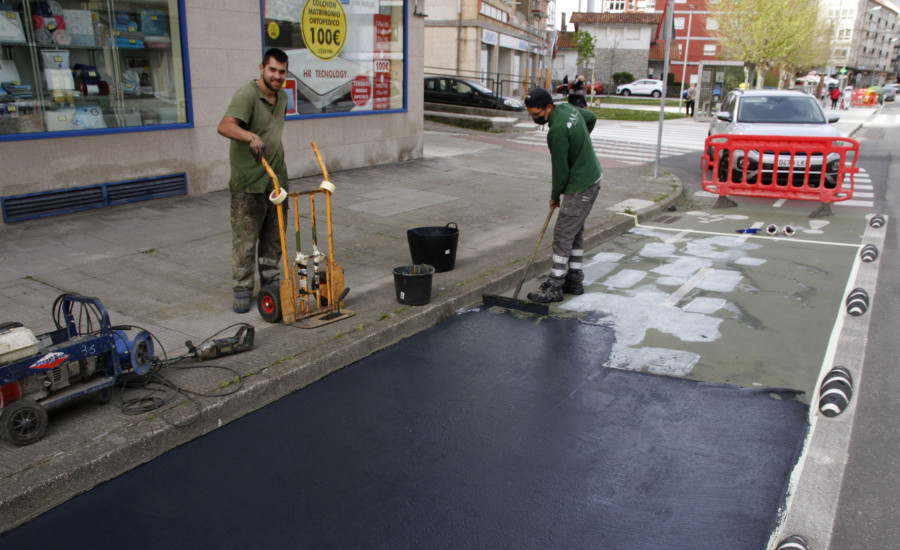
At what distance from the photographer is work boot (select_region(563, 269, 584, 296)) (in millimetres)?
6816

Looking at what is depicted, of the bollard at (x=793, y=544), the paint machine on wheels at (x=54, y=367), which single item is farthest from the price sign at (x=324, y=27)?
the bollard at (x=793, y=544)

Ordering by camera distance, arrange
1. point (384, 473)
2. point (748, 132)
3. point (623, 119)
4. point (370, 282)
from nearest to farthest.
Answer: point (384, 473), point (370, 282), point (748, 132), point (623, 119)

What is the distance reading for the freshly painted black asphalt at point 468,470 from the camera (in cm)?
321

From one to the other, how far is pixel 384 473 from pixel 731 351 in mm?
3096

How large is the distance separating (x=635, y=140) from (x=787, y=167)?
977cm

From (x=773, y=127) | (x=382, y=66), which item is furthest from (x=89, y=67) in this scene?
(x=773, y=127)

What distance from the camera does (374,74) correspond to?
1290 centimetres

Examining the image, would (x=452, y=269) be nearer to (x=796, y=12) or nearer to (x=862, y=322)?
(x=862, y=322)

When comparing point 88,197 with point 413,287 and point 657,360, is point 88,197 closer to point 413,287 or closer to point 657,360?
point 413,287

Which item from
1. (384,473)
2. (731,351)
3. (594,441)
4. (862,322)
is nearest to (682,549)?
(594,441)

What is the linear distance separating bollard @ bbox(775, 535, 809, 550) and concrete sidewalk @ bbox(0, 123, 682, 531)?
301 centimetres

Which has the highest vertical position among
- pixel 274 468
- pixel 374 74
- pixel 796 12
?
pixel 796 12

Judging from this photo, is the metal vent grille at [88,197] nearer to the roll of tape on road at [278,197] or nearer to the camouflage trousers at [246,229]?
the camouflage trousers at [246,229]

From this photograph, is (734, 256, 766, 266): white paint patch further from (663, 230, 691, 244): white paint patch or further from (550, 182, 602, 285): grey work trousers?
(550, 182, 602, 285): grey work trousers
